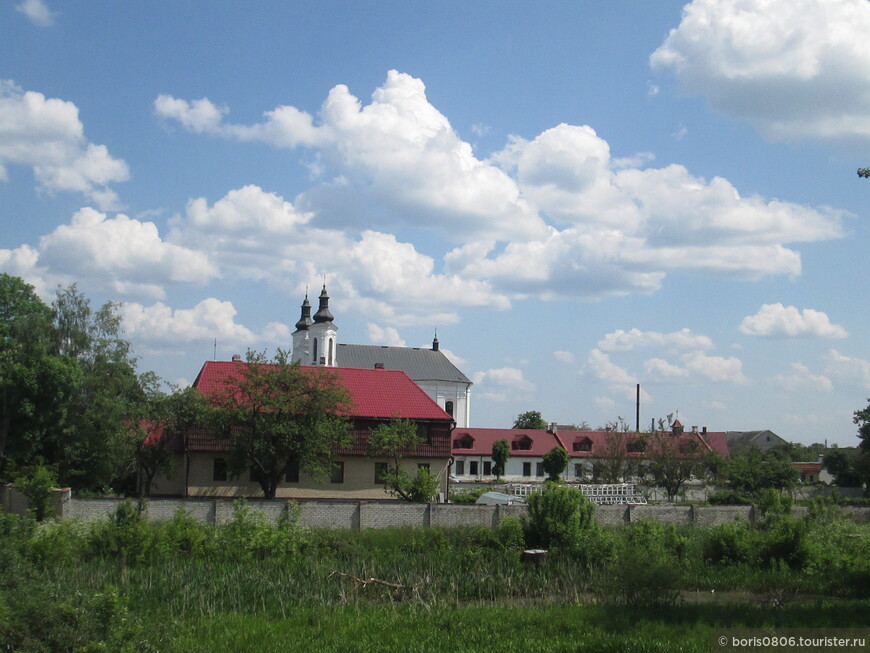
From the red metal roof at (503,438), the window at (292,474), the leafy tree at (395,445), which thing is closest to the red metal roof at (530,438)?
the red metal roof at (503,438)

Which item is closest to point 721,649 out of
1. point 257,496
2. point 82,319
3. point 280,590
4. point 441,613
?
point 441,613

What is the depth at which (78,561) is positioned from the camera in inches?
732

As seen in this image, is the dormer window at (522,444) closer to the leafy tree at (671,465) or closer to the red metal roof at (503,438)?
the red metal roof at (503,438)

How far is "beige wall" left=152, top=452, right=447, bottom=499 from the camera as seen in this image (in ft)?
129

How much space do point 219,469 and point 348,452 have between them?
609 centimetres

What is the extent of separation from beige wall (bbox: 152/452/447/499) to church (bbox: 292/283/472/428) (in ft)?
153

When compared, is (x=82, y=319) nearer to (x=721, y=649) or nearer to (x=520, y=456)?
(x=721, y=649)

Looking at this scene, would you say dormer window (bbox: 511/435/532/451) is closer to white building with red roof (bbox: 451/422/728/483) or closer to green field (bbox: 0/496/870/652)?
white building with red roof (bbox: 451/422/728/483)

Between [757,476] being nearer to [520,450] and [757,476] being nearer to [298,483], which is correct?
[520,450]

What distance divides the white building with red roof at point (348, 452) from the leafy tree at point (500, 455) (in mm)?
25575

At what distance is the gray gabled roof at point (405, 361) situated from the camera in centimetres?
8906

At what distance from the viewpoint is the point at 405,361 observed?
295ft

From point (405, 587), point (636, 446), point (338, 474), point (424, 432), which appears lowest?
point (405, 587)

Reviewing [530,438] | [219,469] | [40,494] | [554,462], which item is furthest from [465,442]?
[40,494]
